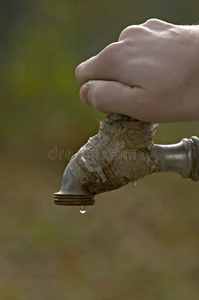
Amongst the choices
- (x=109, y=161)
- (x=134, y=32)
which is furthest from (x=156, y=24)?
(x=109, y=161)

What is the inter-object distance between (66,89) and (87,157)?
8.41 feet

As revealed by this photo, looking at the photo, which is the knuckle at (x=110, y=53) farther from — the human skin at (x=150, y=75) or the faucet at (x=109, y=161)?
the faucet at (x=109, y=161)

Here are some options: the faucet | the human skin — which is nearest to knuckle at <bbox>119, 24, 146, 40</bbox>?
the human skin

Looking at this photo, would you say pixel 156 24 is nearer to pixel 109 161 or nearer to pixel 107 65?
pixel 107 65

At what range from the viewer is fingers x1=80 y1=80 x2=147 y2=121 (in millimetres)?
813

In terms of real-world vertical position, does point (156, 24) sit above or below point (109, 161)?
above

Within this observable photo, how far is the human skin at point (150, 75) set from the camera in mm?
806

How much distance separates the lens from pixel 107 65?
0.85 metres

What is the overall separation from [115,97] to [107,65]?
45 millimetres

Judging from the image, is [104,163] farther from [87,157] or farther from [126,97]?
[126,97]

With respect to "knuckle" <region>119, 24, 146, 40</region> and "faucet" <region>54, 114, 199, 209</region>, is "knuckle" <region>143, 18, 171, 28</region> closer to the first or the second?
"knuckle" <region>119, 24, 146, 40</region>

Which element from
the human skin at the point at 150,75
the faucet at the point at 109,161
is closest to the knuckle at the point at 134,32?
the human skin at the point at 150,75

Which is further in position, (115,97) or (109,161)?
(109,161)

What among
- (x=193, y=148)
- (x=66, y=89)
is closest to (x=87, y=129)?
(x=66, y=89)
